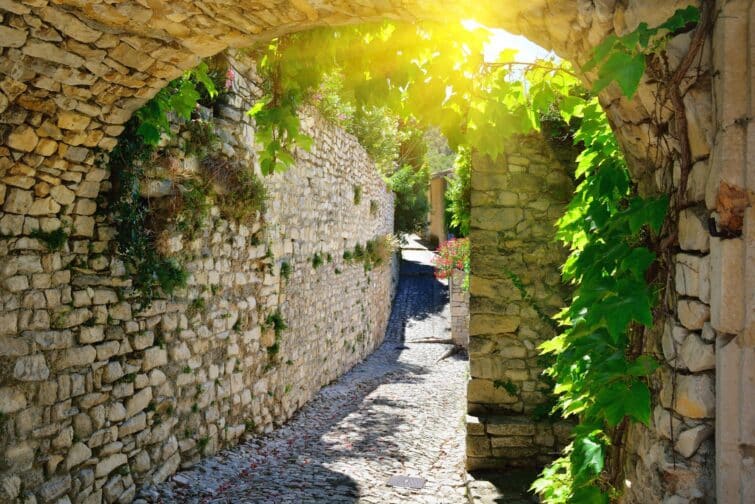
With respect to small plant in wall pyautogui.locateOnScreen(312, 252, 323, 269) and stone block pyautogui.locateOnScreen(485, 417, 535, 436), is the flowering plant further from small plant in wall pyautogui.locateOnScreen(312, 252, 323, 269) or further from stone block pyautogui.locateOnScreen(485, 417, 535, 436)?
stone block pyautogui.locateOnScreen(485, 417, 535, 436)

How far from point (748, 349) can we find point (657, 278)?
46 cm

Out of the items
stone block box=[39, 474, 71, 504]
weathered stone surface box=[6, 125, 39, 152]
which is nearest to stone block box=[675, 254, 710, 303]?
weathered stone surface box=[6, 125, 39, 152]

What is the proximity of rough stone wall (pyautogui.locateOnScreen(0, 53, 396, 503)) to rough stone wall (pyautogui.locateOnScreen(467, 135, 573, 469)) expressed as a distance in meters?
2.33

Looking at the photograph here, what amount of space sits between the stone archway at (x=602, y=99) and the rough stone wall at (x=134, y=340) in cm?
5

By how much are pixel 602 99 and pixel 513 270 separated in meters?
2.89

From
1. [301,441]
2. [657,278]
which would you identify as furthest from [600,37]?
[301,441]

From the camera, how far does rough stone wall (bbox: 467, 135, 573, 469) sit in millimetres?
4977

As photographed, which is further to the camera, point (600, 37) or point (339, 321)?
point (339, 321)

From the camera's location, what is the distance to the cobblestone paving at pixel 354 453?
4.55m

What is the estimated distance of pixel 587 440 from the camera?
247 cm

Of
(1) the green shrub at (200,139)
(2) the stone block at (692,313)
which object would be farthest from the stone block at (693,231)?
(1) the green shrub at (200,139)

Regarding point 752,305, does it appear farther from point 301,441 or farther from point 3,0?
point 301,441

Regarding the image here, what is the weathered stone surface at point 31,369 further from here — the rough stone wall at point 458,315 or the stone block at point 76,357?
the rough stone wall at point 458,315

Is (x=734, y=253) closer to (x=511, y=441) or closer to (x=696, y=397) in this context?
(x=696, y=397)
